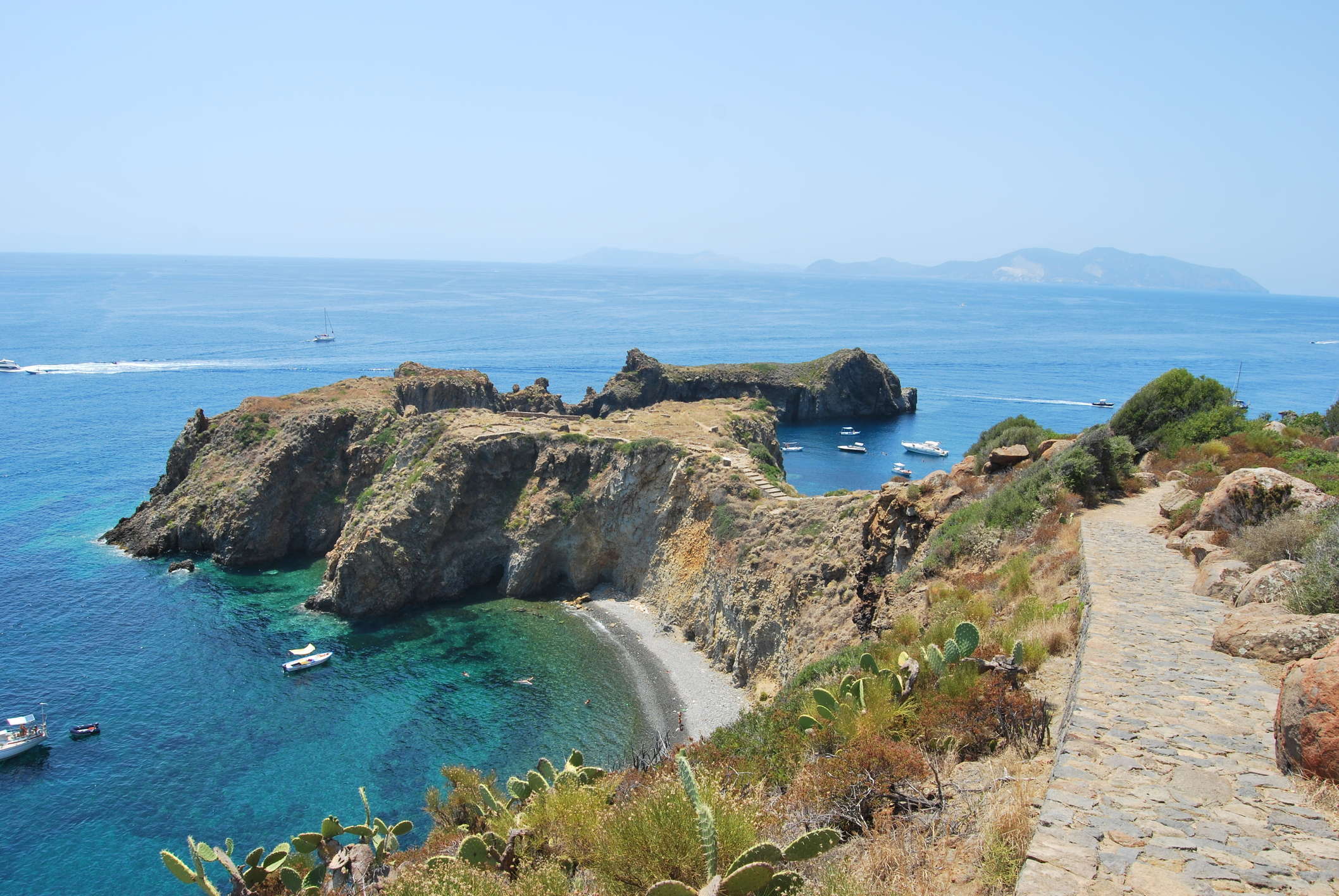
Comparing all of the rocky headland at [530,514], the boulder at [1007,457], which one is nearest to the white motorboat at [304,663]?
the rocky headland at [530,514]

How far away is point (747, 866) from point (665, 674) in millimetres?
29640

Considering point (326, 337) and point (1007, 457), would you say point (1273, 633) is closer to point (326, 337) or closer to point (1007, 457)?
point (1007, 457)

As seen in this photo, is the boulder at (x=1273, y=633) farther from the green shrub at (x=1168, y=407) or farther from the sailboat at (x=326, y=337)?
the sailboat at (x=326, y=337)

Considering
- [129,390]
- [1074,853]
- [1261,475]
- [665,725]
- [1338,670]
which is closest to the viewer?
[1074,853]

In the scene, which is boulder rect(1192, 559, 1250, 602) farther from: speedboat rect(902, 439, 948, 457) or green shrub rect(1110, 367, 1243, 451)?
speedboat rect(902, 439, 948, 457)

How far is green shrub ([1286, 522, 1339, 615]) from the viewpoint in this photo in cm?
1150

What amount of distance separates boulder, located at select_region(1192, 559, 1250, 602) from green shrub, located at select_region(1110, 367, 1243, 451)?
14204 mm

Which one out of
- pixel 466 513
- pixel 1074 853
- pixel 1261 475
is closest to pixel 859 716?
pixel 1074 853

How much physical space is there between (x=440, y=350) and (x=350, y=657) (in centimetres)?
10342

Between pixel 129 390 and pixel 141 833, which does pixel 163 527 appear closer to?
pixel 141 833

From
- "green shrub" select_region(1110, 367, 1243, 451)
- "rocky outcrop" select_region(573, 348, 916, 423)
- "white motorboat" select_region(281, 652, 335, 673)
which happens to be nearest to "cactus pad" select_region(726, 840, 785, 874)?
"green shrub" select_region(1110, 367, 1243, 451)

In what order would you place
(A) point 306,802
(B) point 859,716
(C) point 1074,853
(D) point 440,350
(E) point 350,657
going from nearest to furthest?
(C) point 1074,853, (B) point 859,716, (A) point 306,802, (E) point 350,657, (D) point 440,350

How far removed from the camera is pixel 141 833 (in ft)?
83.3

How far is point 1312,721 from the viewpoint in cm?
843
